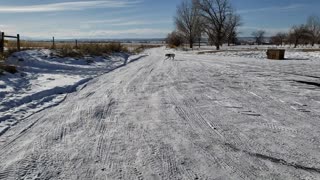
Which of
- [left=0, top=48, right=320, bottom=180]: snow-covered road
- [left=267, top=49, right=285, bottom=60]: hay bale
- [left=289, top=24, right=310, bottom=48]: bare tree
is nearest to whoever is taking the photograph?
[left=0, top=48, right=320, bottom=180]: snow-covered road

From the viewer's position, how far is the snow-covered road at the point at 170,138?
4723mm

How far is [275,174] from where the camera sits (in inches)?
179

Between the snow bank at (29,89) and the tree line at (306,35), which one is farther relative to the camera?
the tree line at (306,35)

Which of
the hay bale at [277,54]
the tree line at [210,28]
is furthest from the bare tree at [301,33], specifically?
the hay bale at [277,54]

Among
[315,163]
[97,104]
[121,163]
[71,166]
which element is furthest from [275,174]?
[97,104]

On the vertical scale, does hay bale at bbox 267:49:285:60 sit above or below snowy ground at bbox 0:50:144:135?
above

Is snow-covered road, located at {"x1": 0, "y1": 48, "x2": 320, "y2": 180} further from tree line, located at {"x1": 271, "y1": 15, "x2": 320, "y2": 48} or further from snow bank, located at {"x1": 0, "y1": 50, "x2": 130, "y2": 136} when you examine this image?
tree line, located at {"x1": 271, "y1": 15, "x2": 320, "y2": 48}

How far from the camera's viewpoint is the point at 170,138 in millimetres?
6133

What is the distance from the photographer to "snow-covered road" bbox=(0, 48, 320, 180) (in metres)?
4.72

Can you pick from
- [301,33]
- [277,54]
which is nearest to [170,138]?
[277,54]

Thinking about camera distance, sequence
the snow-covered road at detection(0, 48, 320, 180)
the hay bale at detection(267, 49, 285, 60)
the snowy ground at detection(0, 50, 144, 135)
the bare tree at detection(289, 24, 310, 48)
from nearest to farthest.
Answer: the snow-covered road at detection(0, 48, 320, 180) → the snowy ground at detection(0, 50, 144, 135) → the hay bale at detection(267, 49, 285, 60) → the bare tree at detection(289, 24, 310, 48)

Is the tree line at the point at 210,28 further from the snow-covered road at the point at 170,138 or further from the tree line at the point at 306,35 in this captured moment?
the snow-covered road at the point at 170,138

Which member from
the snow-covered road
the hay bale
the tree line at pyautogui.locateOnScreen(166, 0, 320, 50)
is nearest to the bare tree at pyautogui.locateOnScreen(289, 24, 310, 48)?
the tree line at pyautogui.locateOnScreen(166, 0, 320, 50)

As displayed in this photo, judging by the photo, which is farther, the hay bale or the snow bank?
the hay bale
